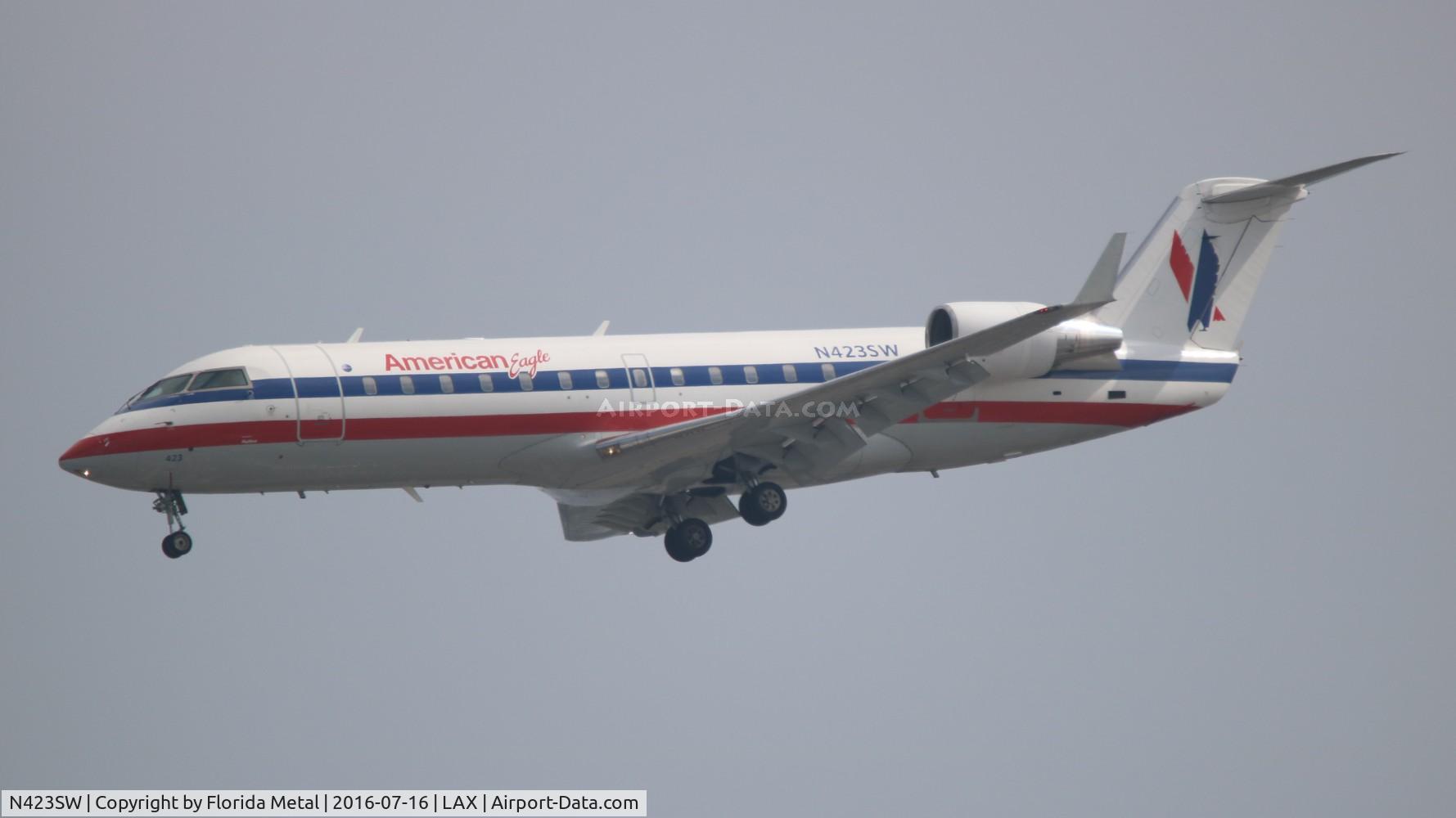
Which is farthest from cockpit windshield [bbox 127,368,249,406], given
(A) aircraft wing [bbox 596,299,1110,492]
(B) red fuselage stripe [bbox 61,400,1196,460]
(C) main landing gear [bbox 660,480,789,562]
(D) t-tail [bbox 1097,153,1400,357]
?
(D) t-tail [bbox 1097,153,1400,357]

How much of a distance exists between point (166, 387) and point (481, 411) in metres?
4.99

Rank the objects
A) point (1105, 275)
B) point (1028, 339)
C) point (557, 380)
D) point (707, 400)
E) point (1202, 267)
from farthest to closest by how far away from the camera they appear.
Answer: point (1202, 267) < point (1028, 339) < point (707, 400) < point (557, 380) < point (1105, 275)

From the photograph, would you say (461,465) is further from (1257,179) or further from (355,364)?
(1257,179)

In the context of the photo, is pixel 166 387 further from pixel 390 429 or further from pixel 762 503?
pixel 762 503

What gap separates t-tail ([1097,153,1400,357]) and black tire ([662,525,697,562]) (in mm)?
8598

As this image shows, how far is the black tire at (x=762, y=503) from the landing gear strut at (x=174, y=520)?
30.0 ft

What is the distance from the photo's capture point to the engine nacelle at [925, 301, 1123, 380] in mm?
33375

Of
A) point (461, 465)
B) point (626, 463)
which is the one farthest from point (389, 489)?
point (626, 463)

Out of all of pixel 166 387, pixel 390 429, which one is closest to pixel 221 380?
pixel 166 387

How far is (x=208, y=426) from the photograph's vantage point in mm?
30938

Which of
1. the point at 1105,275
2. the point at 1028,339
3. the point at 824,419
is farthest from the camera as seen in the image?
the point at 1028,339

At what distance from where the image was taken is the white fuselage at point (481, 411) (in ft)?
102

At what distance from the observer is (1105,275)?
Result: 30.2 meters

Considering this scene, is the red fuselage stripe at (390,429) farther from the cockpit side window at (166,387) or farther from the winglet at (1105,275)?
the winglet at (1105,275)
